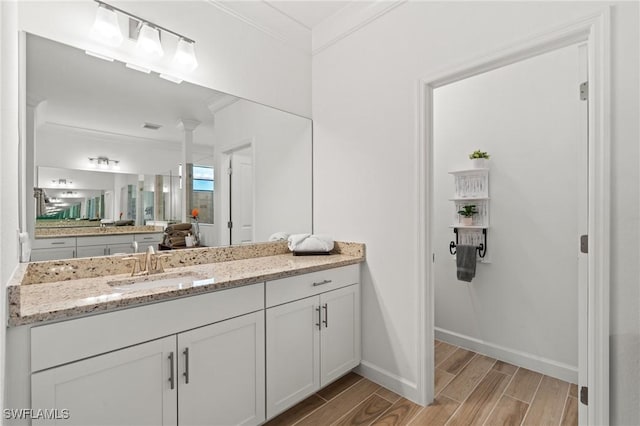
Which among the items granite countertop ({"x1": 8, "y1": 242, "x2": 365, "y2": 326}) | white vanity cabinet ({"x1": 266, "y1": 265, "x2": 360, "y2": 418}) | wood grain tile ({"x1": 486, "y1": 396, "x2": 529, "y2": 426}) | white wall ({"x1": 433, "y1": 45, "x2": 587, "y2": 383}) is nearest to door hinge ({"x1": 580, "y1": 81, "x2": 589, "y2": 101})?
white wall ({"x1": 433, "y1": 45, "x2": 587, "y2": 383})

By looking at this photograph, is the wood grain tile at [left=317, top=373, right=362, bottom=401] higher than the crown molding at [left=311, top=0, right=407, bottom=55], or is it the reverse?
the crown molding at [left=311, top=0, right=407, bottom=55]

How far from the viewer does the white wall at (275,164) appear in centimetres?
226

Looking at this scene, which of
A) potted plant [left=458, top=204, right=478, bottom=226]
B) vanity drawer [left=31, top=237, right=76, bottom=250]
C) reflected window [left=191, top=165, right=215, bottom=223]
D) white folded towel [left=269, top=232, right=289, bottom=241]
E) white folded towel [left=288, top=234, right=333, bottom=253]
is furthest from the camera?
potted plant [left=458, top=204, right=478, bottom=226]

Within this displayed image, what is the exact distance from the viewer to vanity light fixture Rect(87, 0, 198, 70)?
1.58m

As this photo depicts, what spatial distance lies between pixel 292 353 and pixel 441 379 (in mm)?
1201

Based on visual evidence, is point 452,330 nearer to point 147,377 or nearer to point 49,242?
point 147,377

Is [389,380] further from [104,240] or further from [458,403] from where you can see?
[104,240]

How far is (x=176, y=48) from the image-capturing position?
6.22 ft

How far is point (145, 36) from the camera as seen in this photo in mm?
1720

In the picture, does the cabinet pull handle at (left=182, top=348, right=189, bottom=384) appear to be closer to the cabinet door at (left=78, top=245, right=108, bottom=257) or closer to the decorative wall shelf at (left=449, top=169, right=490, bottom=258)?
the cabinet door at (left=78, top=245, right=108, bottom=257)

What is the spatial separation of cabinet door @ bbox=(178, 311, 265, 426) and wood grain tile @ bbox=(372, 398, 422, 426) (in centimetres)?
72

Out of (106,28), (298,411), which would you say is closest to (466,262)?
(298,411)

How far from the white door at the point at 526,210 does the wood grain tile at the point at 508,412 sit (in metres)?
0.53

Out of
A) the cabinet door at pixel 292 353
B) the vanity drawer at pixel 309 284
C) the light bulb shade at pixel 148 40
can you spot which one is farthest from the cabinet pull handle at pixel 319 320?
the light bulb shade at pixel 148 40
